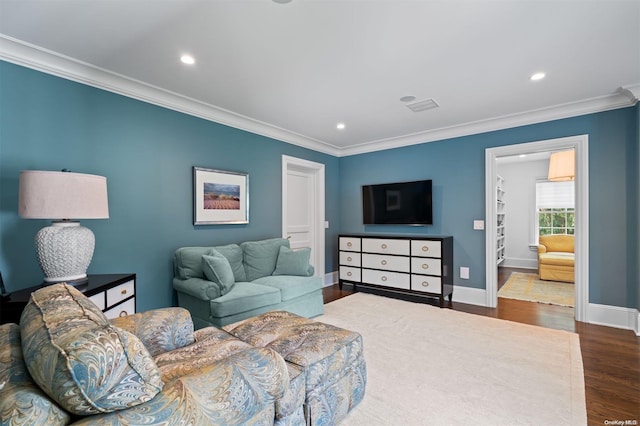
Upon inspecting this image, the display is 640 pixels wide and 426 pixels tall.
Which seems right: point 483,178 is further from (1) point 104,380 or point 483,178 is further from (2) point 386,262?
(1) point 104,380

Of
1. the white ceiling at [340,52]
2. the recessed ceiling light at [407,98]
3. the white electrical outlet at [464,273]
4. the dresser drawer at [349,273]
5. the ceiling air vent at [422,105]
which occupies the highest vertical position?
the white ceiling at [340,52]

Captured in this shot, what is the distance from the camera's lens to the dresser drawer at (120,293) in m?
2.23

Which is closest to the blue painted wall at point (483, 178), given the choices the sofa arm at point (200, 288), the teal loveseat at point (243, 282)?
the teal loveseat at point (243, 282)

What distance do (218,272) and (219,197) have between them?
1140 mm

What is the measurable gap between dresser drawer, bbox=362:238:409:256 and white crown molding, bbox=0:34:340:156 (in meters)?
2.21

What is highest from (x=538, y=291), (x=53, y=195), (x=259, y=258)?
(x=53, y=195)

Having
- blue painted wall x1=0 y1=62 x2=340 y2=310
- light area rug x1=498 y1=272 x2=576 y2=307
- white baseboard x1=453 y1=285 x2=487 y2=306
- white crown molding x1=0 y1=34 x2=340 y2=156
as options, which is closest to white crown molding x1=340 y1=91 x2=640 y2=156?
white crown molding x1=0 y1=34 x2=340 y2=156

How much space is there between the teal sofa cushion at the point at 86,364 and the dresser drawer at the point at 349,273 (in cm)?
403

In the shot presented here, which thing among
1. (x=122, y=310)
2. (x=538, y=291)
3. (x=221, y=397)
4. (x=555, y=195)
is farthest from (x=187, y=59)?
(x=555, y=195)

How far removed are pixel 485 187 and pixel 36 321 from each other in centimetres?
451

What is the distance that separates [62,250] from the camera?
6.68ft

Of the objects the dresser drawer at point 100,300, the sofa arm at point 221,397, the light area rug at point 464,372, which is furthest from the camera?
the dresser drawer at point 100,300

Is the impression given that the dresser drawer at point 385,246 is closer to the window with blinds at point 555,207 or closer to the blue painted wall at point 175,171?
the blue painted wall at point 175,171

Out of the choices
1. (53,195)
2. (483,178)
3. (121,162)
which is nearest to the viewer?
(53,195)
